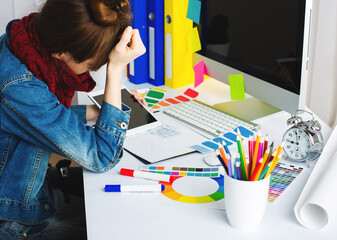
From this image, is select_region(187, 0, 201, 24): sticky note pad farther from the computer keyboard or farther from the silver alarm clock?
the silver alarm clock

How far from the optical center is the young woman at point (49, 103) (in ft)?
3.29

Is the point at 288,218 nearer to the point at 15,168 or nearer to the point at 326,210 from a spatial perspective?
the point at 326,210

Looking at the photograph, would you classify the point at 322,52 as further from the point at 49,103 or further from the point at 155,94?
the point at 49,103

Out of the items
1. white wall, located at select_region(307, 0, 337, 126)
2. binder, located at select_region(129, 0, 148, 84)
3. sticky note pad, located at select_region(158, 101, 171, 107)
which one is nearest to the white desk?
sticky note pad, located at select_region(158, 101, 171, 107)

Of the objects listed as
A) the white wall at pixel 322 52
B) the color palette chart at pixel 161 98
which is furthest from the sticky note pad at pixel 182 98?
the white wall at pixel 322 52

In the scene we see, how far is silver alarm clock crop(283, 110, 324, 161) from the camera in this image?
1104mm

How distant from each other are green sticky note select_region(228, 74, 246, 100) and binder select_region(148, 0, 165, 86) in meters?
0.34

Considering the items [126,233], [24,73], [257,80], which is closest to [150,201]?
[126,233]

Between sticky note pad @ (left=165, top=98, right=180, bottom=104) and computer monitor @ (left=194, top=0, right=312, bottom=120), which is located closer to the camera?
computer monitor @ (left=194, top=0, right=312, bottom=120)

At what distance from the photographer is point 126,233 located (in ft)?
2.92

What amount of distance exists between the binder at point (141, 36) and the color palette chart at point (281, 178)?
75cm

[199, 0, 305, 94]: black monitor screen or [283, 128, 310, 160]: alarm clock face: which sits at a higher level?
[199, 0, 305, 94]: black monitor screen

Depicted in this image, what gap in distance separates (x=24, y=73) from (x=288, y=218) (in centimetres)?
64

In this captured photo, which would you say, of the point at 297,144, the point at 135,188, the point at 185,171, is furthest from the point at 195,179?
the point at 297,144
